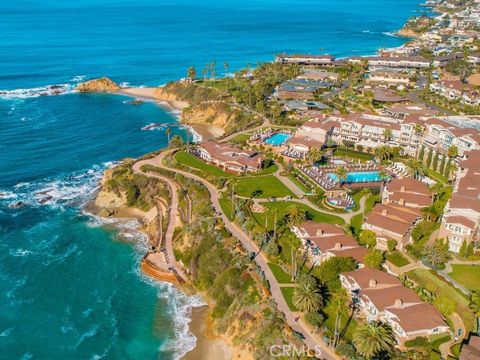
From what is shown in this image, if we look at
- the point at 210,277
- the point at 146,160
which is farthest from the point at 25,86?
the point at 210,277

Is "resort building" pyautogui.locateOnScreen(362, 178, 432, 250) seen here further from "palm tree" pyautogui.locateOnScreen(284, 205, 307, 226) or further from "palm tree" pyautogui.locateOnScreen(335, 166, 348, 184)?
"palm tree" pyautogui.locateOnScreen(284, 205, 307, 226)

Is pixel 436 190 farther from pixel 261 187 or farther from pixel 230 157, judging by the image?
pixel 230 157

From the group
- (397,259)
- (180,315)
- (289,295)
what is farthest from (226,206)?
(397,259)

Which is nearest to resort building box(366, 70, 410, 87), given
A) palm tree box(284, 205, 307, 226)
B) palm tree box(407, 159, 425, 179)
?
palm tree box(407, 159, 425, 179)

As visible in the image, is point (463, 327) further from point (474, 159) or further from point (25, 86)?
point (25, 86)

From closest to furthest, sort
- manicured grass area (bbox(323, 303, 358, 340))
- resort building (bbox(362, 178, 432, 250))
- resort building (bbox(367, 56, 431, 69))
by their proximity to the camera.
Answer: manicured grass area (bbox(323, 303, 358, 340)) → resort building (bbox(362, 178, 432, 250)) → resort building (bbox(367, 56, 431, 69))
